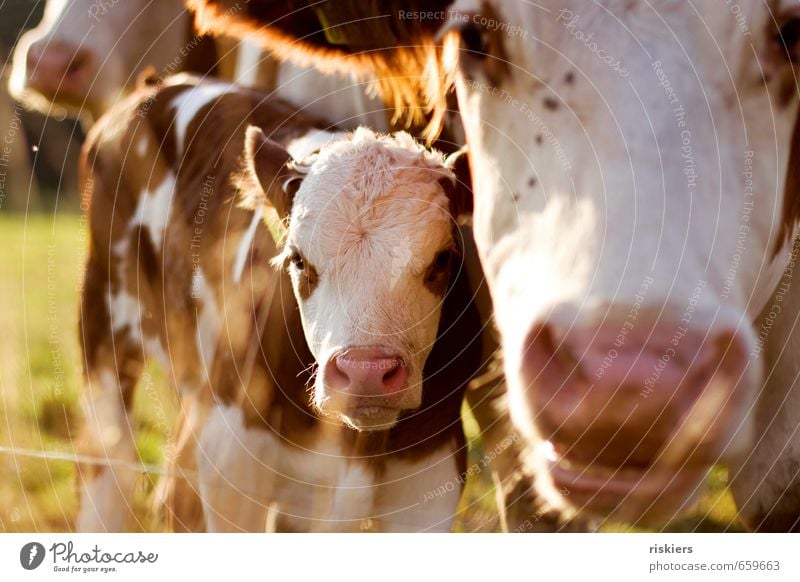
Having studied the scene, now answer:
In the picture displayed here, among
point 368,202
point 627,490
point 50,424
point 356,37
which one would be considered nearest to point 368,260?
point 368,202

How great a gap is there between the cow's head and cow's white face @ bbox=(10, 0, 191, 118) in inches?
15.0

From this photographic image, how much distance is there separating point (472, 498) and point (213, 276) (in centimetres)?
63

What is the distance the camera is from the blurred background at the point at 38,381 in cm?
149

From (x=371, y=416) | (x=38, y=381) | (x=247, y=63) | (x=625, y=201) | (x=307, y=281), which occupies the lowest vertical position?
(x=38, y=381)

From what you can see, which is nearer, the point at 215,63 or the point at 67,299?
the point at 215,63

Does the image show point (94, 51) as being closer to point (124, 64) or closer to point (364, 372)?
point (124, 64)

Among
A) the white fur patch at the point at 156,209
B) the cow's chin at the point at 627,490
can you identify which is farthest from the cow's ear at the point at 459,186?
the white fur patch at the point at 156,209

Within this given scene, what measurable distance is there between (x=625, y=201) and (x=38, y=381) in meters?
1.31

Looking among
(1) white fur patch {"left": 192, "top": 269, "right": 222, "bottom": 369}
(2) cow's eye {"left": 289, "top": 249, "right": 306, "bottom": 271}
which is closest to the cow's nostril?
(1) white fur patch {"left": 192, "top": 269, "right": 222, "bottom": 369}

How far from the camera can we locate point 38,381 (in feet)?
6.37

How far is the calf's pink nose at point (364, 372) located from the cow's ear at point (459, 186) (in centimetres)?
24
